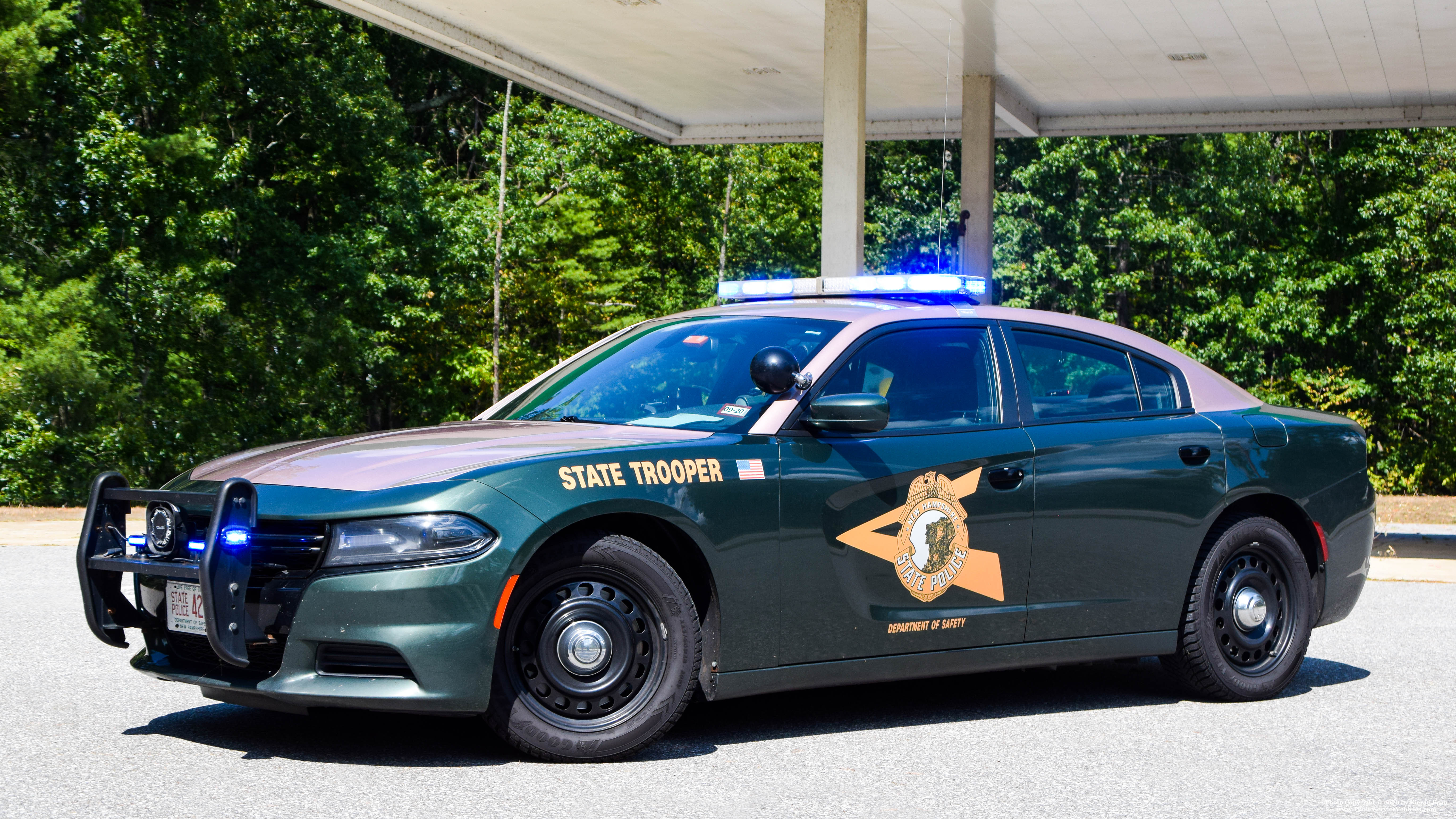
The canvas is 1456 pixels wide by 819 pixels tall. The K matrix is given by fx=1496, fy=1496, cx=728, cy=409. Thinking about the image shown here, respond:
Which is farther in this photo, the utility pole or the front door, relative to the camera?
the utility pole

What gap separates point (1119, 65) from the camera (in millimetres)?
17422

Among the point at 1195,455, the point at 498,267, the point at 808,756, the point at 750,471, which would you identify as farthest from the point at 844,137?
the point at 498,267

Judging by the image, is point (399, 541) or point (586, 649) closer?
point (399, 541)

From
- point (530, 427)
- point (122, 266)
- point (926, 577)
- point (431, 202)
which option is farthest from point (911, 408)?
point (431, 202)

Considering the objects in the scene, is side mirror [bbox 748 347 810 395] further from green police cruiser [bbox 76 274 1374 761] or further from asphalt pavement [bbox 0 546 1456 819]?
asphalt pavement [bbox 0 546 1456 819]

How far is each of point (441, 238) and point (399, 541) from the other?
105ft

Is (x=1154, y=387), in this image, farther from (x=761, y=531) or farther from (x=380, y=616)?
(x=380, y=616)

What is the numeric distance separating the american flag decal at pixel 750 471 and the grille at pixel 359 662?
Result: 1327 mm

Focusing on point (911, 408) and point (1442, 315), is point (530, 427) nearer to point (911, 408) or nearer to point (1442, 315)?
point (911, 408)

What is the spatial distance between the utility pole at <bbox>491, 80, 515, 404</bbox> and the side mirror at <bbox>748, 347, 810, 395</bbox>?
113ft

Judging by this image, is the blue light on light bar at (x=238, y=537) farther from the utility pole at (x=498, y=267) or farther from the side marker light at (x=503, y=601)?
the utility pole at (x=498, y=267)

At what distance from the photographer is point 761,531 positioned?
526 cm

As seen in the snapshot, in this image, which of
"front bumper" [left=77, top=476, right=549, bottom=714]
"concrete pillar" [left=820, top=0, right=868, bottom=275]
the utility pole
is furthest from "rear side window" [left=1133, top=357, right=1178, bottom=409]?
the utility pole

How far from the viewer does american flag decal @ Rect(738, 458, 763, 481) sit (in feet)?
17.2
